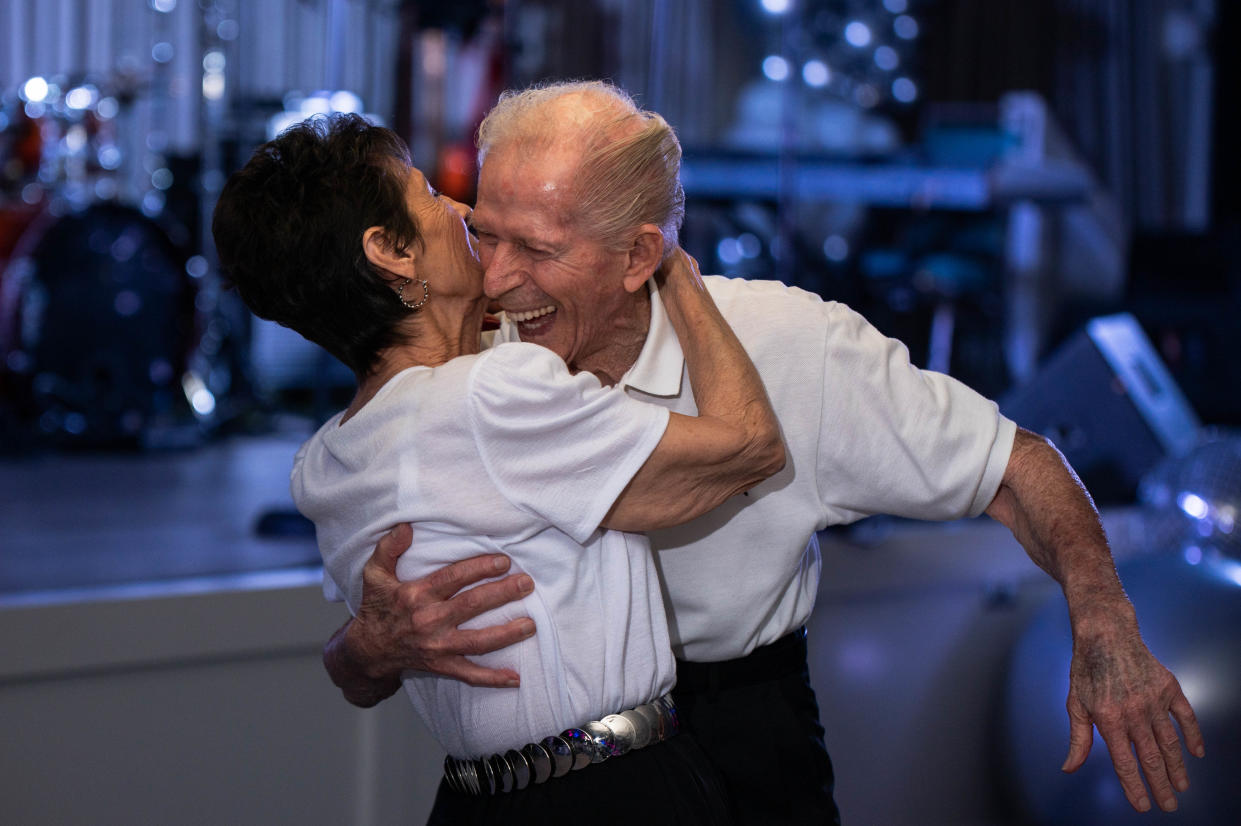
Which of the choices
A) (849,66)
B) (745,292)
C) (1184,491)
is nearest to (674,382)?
(745,292)

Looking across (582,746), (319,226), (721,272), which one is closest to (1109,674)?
(582,746)

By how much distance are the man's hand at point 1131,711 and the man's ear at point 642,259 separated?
62 cm

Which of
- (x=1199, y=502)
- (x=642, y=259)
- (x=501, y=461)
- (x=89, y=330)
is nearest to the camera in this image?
(x=501, y=461)

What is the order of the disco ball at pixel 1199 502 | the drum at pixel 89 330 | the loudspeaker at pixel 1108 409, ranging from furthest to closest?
the drum at pixel 89 330
the loudspeaker at pixel 1108 409
the disco ball at pixel 1199 502

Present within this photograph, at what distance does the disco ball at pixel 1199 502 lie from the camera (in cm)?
253

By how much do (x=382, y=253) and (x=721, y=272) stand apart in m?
4.23

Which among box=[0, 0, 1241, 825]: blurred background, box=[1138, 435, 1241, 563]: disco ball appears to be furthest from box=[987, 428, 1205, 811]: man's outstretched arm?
box=[1138, 435, 1241, 563]: disco ball

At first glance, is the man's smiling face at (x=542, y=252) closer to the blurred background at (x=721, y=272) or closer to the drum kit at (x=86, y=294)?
the blurred background at (x=721, y=272)

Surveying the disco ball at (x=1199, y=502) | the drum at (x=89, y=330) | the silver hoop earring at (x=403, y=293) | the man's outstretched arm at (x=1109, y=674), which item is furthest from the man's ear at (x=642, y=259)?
the drum at (x=89, y=330)

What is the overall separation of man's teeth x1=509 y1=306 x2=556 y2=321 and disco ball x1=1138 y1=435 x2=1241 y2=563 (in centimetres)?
170

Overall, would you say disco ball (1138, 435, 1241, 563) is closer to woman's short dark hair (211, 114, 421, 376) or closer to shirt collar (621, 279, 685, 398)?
shirt collar (621, 279, 685, 398)

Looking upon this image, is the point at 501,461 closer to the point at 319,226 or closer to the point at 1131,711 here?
the point at 319,226

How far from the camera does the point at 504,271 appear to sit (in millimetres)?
1308

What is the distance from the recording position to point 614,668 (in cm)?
116
